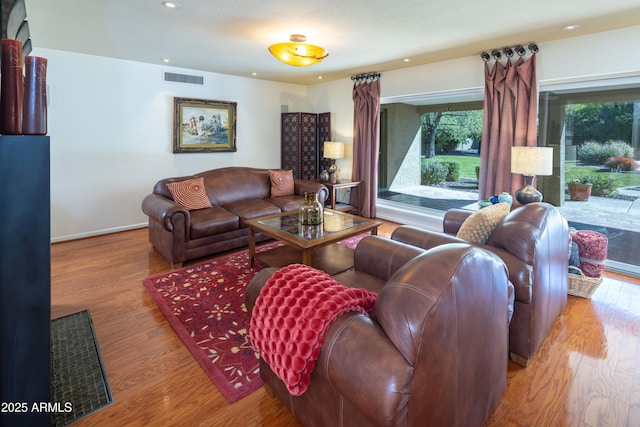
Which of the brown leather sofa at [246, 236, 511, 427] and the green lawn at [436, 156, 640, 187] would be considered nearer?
the brown leather sofa at [246, 236, 511, 427]

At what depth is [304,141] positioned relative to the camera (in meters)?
6.19

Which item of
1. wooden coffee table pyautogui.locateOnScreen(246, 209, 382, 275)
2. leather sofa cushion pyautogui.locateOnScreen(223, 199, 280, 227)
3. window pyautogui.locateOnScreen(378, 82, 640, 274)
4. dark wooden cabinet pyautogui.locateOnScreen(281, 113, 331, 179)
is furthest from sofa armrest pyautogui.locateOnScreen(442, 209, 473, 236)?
dark wooden cabinet pyautogui.locateOnScreen(281, 113, 331, 179)

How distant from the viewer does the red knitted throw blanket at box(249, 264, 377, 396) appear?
3.88ft

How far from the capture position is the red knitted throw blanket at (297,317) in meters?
1.18

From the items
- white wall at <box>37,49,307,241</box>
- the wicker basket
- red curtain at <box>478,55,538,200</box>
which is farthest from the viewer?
white wall at <box>37,49,307,241</box>

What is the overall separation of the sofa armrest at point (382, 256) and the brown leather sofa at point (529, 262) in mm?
206

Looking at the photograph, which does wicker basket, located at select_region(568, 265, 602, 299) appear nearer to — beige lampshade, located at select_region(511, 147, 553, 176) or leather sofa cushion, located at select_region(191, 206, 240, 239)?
beige lampshade, located at select_region(511, 147, 553, 176)

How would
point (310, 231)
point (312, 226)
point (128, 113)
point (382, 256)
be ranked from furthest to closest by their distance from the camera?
1. point (128, 113)
2. point (312, 226)
3. point (310, 231)
4. point (382, 256)

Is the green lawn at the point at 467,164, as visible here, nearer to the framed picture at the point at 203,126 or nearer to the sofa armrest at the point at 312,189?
the sofa armrest at the point at 312,189

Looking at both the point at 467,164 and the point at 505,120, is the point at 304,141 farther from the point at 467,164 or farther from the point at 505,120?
the point at 505,120

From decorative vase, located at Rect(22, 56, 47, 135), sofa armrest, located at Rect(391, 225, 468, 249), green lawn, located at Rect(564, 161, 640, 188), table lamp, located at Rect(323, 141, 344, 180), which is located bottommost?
sofa armrest, located at Rect(391, 225, 468, 249)

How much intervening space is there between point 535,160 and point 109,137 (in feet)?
16.7

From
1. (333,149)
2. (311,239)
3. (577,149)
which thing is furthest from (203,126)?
(577,149)

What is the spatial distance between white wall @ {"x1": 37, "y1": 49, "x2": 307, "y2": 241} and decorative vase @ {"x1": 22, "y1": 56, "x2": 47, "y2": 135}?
361 centimetres
